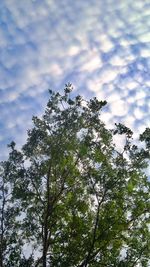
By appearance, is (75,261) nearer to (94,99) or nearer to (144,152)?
(144,152)

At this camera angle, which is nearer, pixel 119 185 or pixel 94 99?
pixel 119 185

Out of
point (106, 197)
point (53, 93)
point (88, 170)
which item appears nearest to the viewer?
point (106, 197)

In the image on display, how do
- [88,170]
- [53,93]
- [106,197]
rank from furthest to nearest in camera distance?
[53,93], [88,170], [106,197]

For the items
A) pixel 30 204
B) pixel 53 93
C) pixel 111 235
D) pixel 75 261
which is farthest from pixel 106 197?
pixel 53 93

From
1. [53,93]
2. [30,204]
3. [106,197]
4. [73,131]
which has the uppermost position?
[53,93]

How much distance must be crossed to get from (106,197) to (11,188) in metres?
8.64

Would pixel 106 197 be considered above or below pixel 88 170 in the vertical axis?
below

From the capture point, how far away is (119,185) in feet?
93.5

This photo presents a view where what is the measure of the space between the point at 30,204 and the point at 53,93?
9.04m

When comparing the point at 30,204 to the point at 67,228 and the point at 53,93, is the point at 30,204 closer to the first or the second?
the point at 67,228

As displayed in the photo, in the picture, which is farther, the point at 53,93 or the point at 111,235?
the point at 53,93

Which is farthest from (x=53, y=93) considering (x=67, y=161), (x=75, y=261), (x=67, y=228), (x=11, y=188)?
(x=75, y=261)

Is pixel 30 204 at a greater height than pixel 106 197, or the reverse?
pixel 30 204

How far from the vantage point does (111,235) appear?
29.5 metres
